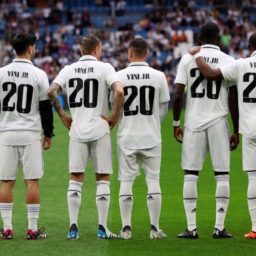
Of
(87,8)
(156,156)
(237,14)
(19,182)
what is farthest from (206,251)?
(87,8)

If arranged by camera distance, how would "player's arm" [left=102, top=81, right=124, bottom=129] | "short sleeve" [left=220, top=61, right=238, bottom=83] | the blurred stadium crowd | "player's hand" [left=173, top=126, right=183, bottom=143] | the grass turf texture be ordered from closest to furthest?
the grass turf texture
"player's arm" [left=102, top=81, right=124, bottom=129]
"short sleeve" [left=220, top=61, right=238, bottom=83]
"player's hand" [left=173, top=126, right=183, bottom=143]
the blurred stadium crowd

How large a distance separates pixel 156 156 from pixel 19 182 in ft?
19.2

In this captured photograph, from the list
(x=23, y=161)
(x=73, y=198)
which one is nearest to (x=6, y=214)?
(x=23, y=161)

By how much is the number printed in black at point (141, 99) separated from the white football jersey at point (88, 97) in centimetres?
27

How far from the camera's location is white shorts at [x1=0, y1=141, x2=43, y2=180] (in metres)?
11.3

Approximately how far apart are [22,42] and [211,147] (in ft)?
8.30

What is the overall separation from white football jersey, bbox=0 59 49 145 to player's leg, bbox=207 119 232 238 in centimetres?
203

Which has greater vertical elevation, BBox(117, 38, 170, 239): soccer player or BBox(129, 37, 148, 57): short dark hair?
BBox(129, 37, 148, 57): short dark hair

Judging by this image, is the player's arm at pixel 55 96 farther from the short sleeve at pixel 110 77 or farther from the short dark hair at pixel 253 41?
the short dark hair at pixel 253 41

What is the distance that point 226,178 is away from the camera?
11.3 meters

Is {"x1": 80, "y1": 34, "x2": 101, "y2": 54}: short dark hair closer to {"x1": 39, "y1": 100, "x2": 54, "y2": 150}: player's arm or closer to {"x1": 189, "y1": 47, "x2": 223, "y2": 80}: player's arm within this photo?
{"x1": 39, "y1": 100, "x2": 54, "y2": 150}: player's arm

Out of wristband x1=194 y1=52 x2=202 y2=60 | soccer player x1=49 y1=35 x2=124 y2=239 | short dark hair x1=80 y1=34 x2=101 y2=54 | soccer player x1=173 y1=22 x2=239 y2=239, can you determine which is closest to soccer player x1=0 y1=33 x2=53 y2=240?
soccer player x1=49 y1=35 x2=124 y2=239

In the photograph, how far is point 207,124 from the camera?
11.2 m

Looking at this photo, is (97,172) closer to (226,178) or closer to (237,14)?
(226,178)
